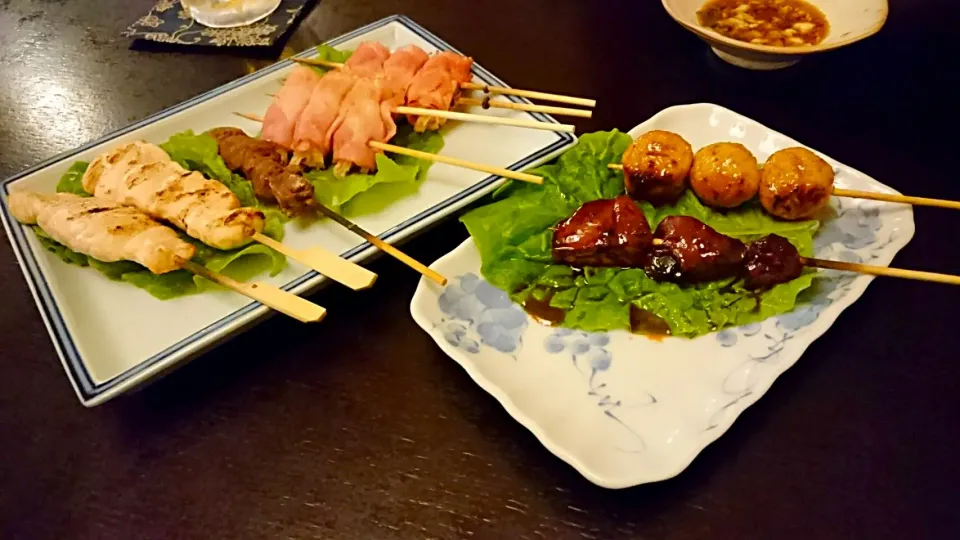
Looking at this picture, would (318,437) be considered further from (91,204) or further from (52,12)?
(52,12)

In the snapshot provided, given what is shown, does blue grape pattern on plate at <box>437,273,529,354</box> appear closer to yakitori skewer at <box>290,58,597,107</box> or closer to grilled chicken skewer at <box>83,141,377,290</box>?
grilled chicken skewer at <box>83,141,377,290</box>

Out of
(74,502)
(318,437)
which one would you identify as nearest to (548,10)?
(318,437)

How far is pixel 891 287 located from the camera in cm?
224

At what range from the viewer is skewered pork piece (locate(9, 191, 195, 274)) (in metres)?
2.23

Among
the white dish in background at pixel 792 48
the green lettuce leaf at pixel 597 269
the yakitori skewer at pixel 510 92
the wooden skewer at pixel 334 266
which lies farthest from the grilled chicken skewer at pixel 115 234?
the white dish in background at pixel 792 48

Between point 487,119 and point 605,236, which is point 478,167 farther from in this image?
point 605,236

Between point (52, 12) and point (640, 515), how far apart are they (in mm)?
4516

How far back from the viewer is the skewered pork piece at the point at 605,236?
7.24 ft

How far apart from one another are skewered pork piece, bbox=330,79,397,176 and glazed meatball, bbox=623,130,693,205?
98 centimetres

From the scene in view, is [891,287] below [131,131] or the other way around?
below

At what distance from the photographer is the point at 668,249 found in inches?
87.0

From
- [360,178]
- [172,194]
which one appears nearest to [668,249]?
[360,178]

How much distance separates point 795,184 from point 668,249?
0.49m

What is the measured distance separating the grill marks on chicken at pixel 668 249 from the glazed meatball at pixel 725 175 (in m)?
0.22
